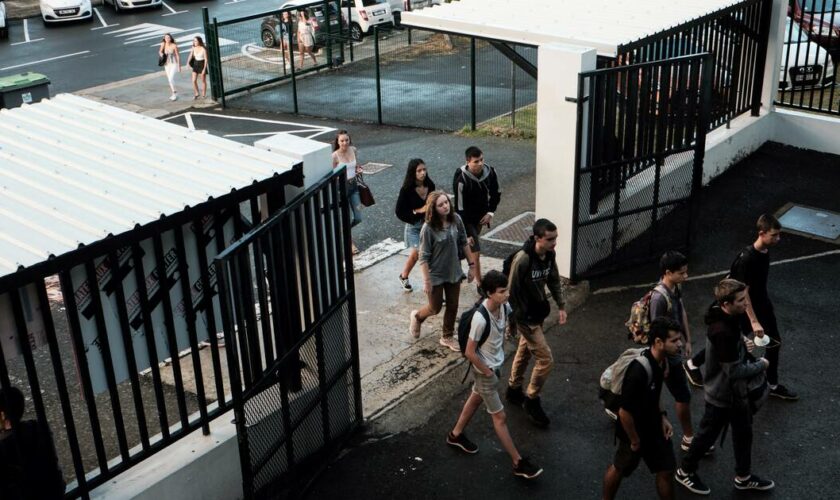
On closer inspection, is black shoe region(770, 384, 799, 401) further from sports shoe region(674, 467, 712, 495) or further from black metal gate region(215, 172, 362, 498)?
black metal gate region(215, 172, 362, 498)

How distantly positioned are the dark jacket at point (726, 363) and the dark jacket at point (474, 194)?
346 cm

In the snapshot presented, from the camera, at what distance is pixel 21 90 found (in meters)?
14.1

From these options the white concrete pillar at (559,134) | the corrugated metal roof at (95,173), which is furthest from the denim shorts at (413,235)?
the corrugated metal roof at (95,173)

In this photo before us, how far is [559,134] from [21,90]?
28.2ft

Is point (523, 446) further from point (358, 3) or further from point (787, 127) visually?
point (358, 3)

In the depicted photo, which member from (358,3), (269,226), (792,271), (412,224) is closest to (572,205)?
(412,224)

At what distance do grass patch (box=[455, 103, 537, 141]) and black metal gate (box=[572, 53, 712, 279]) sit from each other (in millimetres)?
5278

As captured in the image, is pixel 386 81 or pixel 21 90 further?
pixel 386 81

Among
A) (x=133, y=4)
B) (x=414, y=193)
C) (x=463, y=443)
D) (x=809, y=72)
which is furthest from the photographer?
(x=133, y=4)

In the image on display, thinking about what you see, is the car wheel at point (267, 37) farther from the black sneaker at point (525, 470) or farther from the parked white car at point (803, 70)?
the black sneaker at point (525, 470)

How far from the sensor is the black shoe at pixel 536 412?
7.79m

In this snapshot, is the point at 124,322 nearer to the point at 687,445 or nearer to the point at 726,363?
the point at 726,363

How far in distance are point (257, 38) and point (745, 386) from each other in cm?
1582

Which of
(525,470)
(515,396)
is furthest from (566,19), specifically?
(525,470)
